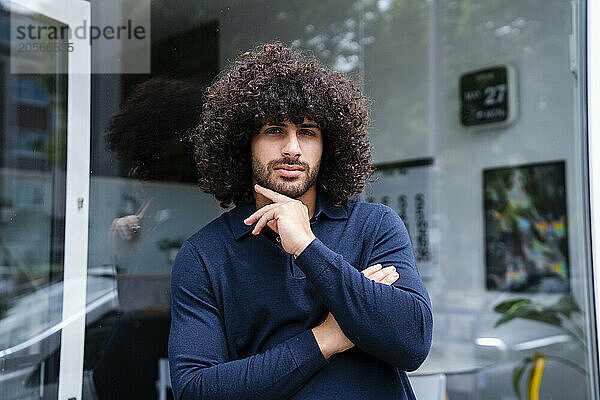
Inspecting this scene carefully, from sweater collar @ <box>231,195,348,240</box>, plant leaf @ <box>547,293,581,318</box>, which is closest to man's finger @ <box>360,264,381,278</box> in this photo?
sweater collar @ <box>231,195,348,240</box>

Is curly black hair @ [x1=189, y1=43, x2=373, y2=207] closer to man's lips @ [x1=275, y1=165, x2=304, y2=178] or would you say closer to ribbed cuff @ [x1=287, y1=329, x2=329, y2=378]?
man's lips @ [x1=275, y1=165, x2=304, y2=178]

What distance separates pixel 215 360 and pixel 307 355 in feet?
0.55

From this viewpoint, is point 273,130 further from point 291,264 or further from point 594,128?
point 594,128

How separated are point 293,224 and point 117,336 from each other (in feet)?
2.38

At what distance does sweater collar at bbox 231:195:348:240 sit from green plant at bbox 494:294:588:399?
2718 mm

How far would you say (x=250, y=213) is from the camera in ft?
4.50

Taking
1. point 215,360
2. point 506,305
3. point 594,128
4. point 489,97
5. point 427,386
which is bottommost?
point 427,386

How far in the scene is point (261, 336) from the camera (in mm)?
1241

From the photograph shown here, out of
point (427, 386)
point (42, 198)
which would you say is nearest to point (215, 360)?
point (42, 198)

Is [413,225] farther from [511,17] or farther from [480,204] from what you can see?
[511,17]

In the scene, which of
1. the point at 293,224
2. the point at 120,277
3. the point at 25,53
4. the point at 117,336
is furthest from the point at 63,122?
the point at 293,224

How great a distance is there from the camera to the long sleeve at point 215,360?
1.15 metres

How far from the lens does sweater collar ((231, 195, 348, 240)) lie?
52.1 inches

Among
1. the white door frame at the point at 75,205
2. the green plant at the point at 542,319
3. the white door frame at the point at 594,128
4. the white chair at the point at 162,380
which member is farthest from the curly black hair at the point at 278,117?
the green plant at the point at 542,319
